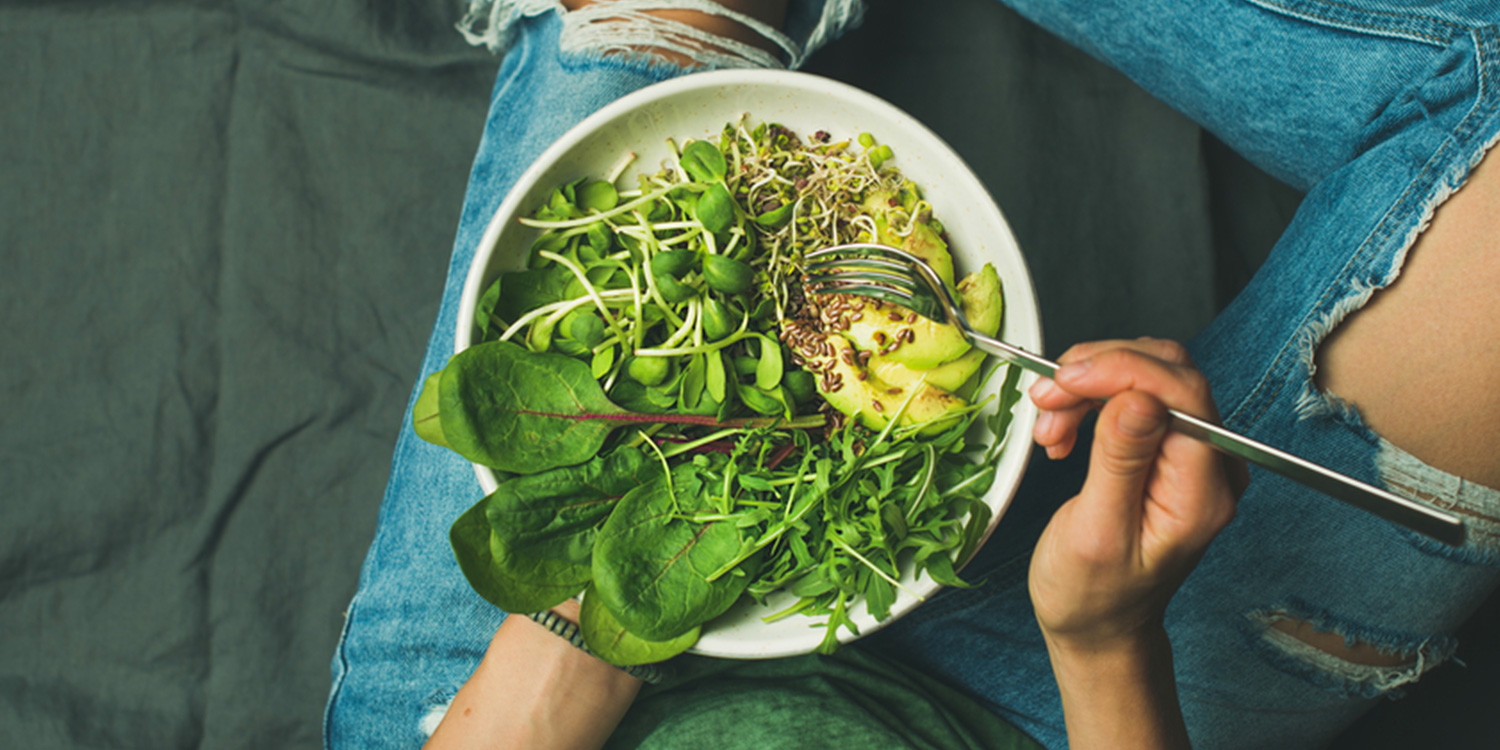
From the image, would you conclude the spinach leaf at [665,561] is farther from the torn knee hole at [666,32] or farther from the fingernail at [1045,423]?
the torn knee hole at [666,32]

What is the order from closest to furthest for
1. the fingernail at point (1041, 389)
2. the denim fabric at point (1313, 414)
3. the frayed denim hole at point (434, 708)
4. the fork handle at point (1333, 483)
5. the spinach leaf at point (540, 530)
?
the fork handle at point (1333, 483) < the fingernail at point (1041, 389) < the spinach leaf at point (540, 530) < the denim fabric at point (1313, 414) < the frayed denim hole at point (434, 708)

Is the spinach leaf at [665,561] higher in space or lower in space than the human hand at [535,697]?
higher

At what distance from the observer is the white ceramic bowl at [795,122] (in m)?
0.61

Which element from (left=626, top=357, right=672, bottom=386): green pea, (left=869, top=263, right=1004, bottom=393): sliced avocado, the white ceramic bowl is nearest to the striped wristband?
the white ceramic bowl

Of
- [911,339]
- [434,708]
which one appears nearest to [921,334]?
[911,339]

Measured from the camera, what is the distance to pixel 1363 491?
15.6 inches

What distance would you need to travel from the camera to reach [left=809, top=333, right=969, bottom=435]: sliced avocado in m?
0.59

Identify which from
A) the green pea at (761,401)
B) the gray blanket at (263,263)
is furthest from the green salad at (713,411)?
the gray blanket at (263,263)

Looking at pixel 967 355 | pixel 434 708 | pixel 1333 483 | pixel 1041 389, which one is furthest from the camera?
pixel 434 708

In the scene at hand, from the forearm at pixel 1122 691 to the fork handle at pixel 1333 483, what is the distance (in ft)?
0.69

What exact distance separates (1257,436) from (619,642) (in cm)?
57

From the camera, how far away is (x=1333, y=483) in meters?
0.41

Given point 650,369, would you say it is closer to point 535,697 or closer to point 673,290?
point 673,290

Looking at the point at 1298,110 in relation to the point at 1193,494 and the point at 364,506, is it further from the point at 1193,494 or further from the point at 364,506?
the point at 364,506
